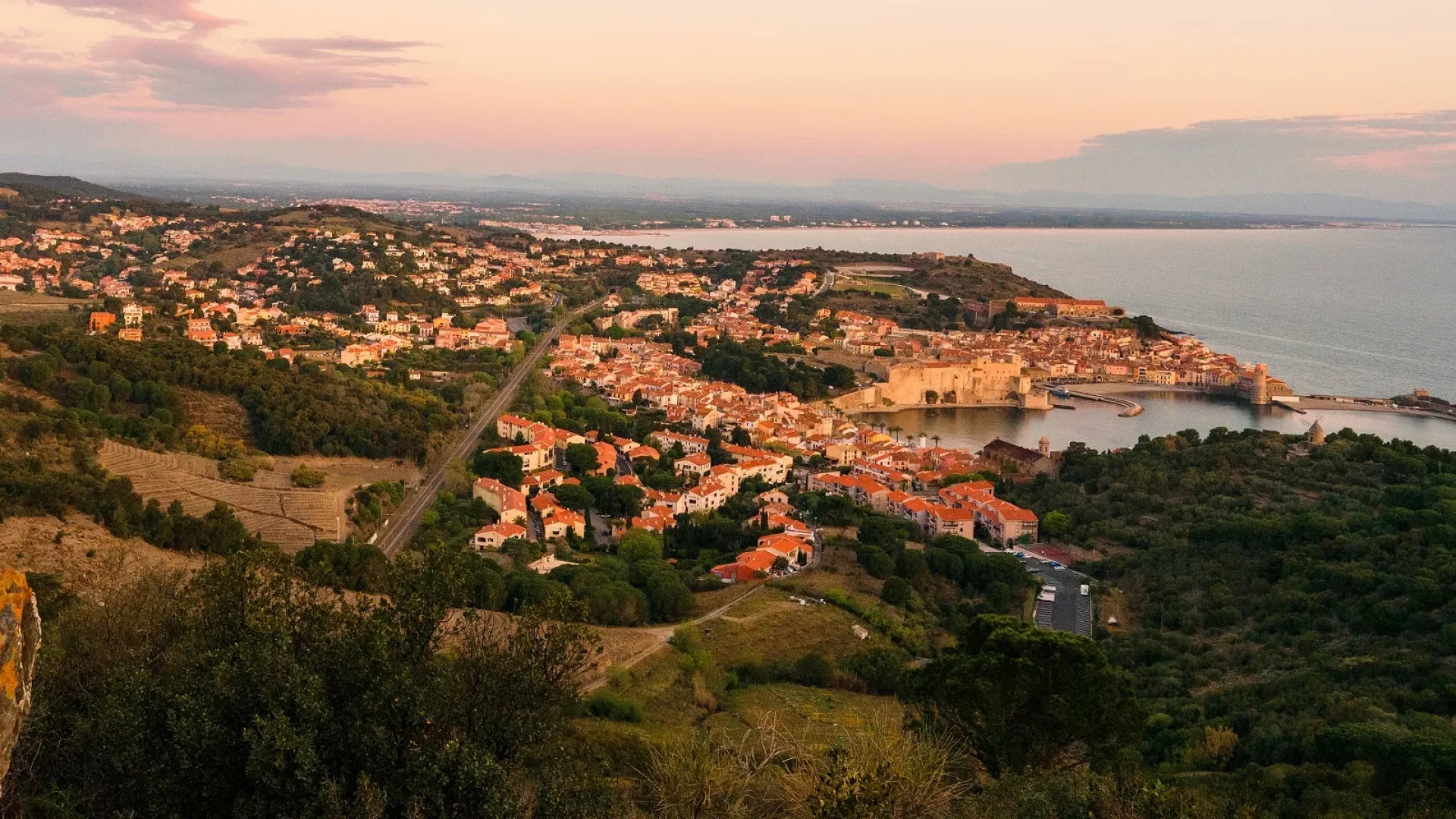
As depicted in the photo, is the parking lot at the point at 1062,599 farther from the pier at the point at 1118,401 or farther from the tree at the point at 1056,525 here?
the pier at the point at 1118,401

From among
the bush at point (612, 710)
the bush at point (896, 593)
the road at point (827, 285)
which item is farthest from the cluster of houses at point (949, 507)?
the road at point (827, 285)

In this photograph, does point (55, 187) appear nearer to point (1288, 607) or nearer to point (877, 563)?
point (877, 563)

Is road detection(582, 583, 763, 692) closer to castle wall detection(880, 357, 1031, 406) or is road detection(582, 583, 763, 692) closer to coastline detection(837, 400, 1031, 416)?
coastline detection(837, 400, 1031, 416)

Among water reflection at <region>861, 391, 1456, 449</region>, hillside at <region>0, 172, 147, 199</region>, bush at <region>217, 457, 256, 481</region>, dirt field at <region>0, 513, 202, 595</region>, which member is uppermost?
hillside at <region>0, 172, 147, 199</region>

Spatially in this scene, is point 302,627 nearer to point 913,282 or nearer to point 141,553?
point 141,553

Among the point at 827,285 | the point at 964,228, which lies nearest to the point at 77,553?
the point at 827,285

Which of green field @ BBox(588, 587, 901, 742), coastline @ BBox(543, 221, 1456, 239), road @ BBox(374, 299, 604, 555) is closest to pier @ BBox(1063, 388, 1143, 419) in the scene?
road @ BBox(374, 299, 604, 555)

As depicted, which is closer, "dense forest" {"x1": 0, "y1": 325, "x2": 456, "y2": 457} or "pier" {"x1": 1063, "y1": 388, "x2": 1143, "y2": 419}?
"dense forest" {"x1": 0, "y1": 325, "x2": 456, "y2": 457}
